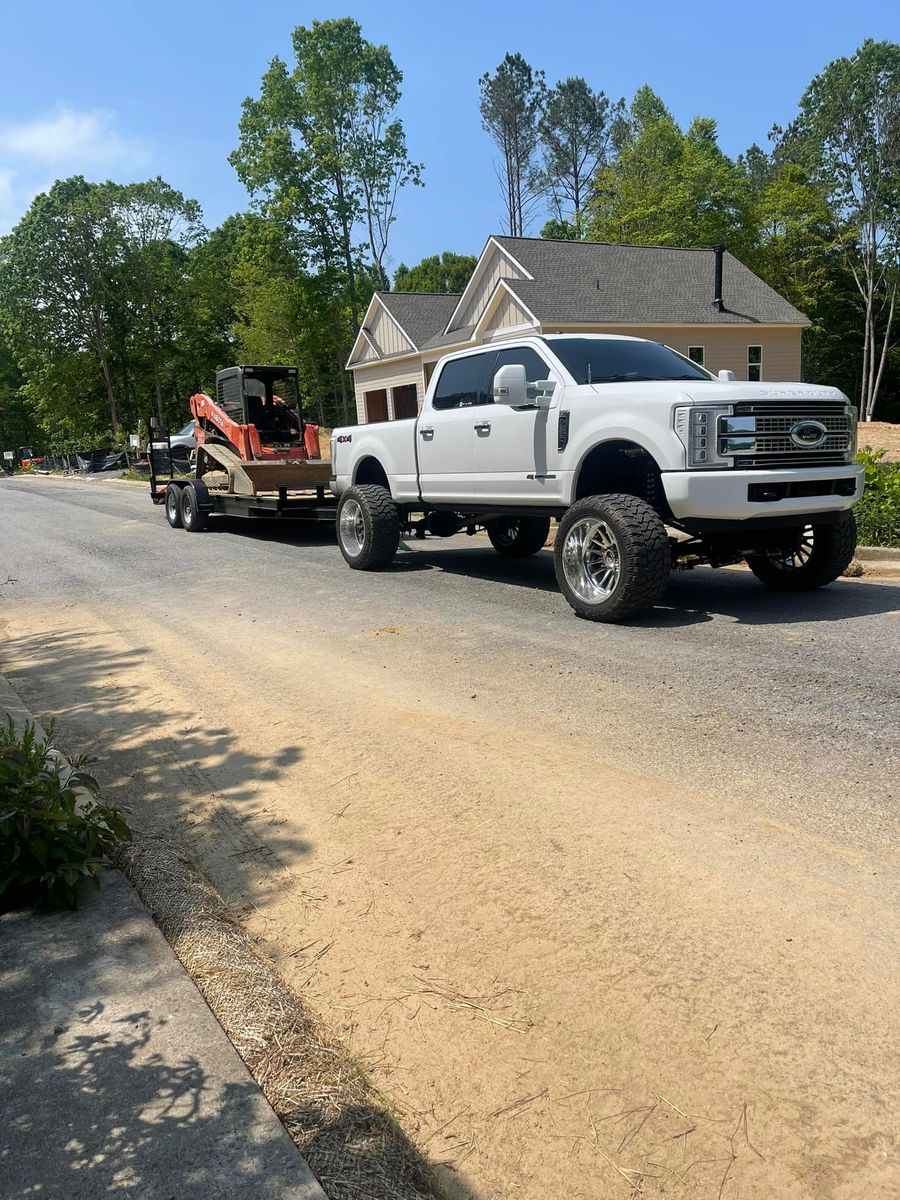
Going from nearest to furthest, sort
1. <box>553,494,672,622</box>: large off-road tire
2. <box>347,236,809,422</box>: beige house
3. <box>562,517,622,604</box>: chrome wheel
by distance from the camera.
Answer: <box>553,494,672,622</box>: large off-road tire → <box>562,517,622,604</box>: chrome wheel → <box>347,236,809,422</box>: beige house

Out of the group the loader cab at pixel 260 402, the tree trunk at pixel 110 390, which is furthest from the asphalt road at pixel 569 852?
the tree trunk at pixel 110 390

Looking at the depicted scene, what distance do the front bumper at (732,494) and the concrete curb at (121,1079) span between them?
4980 mm

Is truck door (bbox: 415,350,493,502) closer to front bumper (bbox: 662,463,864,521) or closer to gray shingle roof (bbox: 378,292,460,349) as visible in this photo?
front bumper (bbox: 662,463,864,521)

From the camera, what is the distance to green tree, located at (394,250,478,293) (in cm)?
8538

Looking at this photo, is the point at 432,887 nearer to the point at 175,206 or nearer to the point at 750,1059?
the point at 750,1059

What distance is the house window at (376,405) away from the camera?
40250 millimetres

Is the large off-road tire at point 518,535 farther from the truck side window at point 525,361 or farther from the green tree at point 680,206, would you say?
the green tree at point 680,206

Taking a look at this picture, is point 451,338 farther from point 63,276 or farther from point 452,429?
point 63,276

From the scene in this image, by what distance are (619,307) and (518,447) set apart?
23309mm

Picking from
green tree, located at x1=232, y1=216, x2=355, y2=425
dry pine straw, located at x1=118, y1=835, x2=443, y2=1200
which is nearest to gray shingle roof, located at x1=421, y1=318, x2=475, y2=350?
green tree, located at x1=232, y1=216, x2=355, y2=425

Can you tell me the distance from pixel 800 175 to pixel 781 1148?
55005mm

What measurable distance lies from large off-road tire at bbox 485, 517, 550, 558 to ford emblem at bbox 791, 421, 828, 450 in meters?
3.98

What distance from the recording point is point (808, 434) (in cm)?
702

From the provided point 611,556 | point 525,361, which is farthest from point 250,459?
point 611,556
